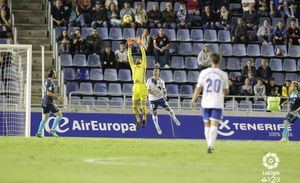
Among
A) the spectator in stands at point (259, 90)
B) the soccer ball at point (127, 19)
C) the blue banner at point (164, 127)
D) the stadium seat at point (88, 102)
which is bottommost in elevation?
the blue banner at point (164, 127)

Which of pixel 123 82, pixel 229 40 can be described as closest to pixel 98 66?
pixel 123 82

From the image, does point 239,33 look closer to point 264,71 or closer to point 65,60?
point 264,71

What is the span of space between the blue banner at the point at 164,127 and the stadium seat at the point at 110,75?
167cm

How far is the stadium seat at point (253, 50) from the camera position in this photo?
3484 centimetres

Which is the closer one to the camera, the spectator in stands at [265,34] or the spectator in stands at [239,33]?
the spectator in stands at [239,33]

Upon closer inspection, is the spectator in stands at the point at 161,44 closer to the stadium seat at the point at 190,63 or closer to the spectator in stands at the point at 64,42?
the stadium seat at the point at 190,63

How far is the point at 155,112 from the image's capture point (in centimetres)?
A: 3041

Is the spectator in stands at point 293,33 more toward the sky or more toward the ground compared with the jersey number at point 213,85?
more toward the sky

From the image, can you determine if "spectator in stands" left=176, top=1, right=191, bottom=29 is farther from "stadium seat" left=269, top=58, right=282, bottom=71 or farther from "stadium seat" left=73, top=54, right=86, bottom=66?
"stadium seat" left=73, top=54, right=86, bottom=66

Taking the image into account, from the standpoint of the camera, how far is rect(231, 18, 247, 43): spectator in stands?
3469 centimetres

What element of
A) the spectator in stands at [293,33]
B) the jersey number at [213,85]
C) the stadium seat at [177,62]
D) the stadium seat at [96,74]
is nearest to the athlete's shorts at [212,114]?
the jersey number at [213,85]

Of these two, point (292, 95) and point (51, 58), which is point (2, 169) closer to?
point (292, 95)

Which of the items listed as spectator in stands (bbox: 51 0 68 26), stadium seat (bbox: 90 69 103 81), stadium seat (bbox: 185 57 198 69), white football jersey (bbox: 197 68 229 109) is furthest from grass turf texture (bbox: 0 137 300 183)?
spectator in stands (bbox: 51 0 68 26)

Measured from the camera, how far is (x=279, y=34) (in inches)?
1384
